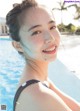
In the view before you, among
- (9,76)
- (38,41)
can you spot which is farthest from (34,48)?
(9,76)

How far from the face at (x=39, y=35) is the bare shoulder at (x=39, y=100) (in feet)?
0.38

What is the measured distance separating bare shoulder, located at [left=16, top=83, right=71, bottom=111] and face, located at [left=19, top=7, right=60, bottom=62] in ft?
0.38

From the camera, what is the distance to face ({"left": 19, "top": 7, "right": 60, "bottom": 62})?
914 millimetres

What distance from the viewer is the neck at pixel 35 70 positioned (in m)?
0.97

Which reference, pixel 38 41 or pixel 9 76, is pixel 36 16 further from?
pixel 9 76

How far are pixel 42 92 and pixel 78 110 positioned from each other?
36 cm

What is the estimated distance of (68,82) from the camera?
14.0ft

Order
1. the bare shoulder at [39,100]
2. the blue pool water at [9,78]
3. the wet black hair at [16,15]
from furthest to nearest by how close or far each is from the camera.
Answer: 1. the blue pool water at [9,78]
2. the wet black hair at [16,15]
3. the bare shoulder at [39,100]

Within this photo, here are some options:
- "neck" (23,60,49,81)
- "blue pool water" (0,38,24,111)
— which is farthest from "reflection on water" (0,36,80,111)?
"neck" (23,60,49,81)

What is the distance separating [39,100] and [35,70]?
0.54ft

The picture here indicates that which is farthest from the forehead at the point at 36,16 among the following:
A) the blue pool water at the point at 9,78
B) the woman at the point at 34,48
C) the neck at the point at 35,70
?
the blue pool water at the point at 9,78

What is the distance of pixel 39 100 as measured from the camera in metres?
0.84

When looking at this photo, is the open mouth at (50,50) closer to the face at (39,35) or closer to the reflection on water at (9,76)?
the face at (39,35)

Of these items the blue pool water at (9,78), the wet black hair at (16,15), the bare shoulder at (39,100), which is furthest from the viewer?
the blue pool water at (9,78)
